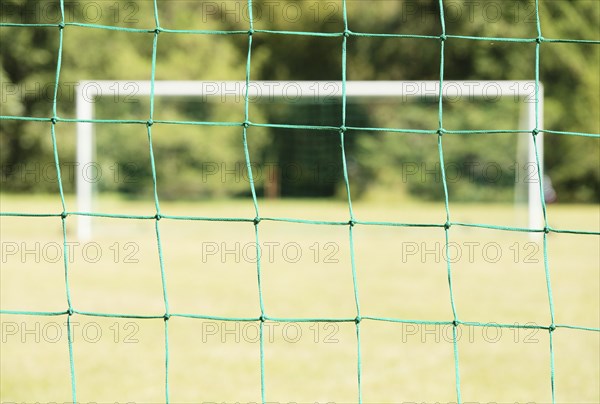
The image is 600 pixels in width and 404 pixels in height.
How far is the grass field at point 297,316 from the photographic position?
279 cm

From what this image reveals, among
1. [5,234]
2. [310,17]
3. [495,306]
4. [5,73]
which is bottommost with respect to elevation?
[495,306]

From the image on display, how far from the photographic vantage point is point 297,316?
4129 millimetres

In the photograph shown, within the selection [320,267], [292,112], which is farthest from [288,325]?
[292,112]

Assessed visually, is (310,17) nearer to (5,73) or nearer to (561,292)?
(5,73)

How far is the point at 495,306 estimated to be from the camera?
4453mm

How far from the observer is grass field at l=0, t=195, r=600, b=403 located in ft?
9.17

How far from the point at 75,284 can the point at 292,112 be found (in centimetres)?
469
